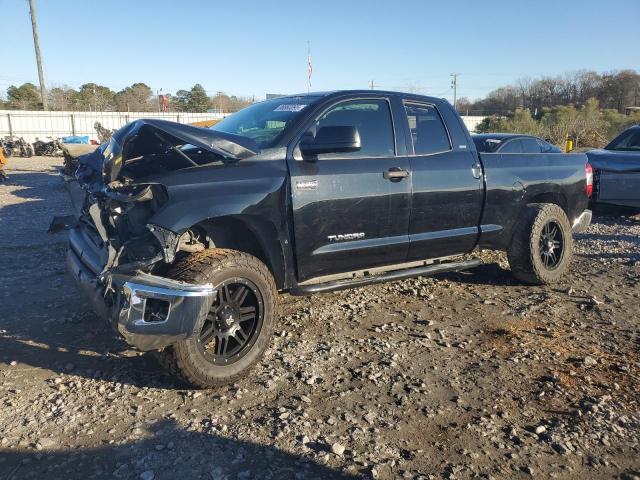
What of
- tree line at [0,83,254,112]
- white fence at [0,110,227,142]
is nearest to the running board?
white fence at [0,110,227,142]

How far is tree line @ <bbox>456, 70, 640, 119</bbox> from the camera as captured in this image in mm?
51469

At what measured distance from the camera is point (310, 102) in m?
4.32

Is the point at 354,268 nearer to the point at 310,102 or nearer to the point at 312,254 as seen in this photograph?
the point at 312,254

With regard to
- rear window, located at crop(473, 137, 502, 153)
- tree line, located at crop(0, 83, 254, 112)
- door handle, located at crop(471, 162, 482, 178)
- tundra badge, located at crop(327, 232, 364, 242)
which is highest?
tree line, located at crop(0, 83, 254, 112)

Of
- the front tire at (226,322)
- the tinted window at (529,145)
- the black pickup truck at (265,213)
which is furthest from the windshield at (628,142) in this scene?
the front tire at (226,322)

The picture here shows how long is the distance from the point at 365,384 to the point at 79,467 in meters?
1.78

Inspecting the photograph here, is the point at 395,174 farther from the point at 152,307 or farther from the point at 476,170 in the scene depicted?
the point at 152,307

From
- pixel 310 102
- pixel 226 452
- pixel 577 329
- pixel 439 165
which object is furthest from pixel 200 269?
pixel 577 329

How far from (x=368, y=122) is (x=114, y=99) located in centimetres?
5727

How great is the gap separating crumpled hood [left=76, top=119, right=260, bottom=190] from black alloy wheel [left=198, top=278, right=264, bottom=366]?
0.91 metres

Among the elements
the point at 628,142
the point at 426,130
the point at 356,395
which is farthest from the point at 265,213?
the point at 628,142

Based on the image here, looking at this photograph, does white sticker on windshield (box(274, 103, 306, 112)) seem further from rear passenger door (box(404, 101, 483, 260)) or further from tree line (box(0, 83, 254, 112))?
tree line (box(0, 83, 254, 112))

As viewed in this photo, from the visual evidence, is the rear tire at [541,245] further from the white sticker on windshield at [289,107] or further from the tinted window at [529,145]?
the tinted window at [529,145]

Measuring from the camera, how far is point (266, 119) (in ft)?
14.6
